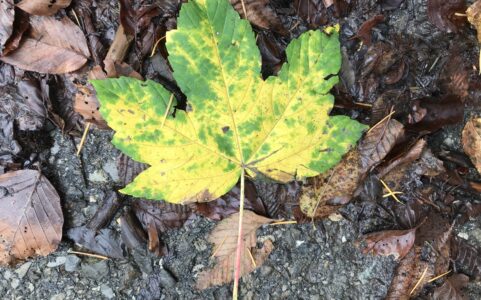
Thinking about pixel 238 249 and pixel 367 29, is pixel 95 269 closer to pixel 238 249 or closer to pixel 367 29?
pixel 238 249

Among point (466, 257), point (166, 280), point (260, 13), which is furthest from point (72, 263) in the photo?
point (466, 257)

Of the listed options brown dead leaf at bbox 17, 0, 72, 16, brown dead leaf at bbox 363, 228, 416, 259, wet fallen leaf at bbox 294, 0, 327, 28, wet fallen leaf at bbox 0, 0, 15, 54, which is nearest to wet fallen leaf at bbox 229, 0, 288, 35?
wet fallen leaf at bbox 294, 0, 327, 28

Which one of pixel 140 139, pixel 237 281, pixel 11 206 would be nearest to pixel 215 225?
pixel 237 281

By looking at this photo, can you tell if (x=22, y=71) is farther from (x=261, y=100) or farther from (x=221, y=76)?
(x=261, y=100)

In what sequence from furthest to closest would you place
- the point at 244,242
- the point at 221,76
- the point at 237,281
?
the point at 244,242 → the point at 237,281 → the point at 221,76

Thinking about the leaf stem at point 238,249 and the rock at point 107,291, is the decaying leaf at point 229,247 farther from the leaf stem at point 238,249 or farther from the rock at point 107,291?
the rock at point 107,291
